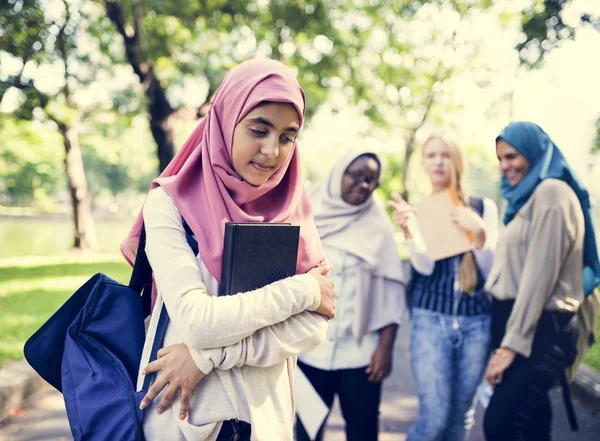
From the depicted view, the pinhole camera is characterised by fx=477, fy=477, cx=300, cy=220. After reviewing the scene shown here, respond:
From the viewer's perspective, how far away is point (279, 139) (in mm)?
1457

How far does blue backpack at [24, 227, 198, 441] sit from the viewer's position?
4.26ft

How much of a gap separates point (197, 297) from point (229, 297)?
86 millimetres

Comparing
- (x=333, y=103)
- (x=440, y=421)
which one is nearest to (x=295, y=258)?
(x=440, y=421)

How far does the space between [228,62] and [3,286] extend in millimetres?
7043

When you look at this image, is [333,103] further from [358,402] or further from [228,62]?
[358,402]

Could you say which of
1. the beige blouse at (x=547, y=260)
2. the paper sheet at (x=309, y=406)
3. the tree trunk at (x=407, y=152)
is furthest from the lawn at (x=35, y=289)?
the tree trunk at (x=407, y=152)

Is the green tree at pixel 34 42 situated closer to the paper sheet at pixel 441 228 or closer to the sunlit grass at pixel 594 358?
the paper sheet at pixel 441 228

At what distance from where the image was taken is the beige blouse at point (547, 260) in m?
2.19

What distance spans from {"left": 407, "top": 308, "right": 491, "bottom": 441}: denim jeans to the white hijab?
1.26 ft

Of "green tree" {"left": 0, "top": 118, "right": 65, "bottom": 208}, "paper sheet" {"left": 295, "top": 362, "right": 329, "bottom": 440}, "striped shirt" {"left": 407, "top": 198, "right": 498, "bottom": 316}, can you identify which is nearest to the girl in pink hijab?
"paper sheet" {"left": 295, "top": 362, "right": 329, "bottom": 440}

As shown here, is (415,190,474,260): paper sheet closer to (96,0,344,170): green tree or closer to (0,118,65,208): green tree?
(96,0,344,170): green tree

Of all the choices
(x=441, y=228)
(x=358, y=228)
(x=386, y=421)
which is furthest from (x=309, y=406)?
(x=386, y=421)

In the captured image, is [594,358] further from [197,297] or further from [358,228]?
[197,297]

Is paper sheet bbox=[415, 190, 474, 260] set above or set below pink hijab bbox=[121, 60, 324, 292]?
below
